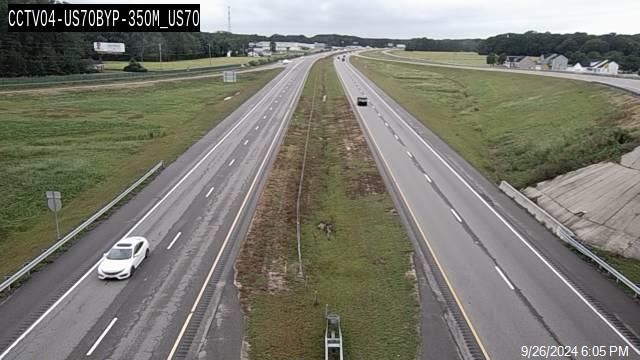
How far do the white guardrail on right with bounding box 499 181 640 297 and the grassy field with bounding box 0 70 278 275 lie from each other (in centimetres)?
2485

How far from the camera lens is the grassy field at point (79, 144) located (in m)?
31.2

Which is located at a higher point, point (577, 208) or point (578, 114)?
point (578, 114)

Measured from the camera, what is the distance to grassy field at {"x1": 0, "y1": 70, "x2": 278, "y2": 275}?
102ft

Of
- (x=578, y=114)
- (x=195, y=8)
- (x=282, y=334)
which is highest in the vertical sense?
(x=195, y=8)

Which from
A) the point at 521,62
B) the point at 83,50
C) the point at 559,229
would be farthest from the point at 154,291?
the point at 521,62

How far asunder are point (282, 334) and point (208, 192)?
58.6 ft

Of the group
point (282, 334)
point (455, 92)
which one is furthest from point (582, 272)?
point (455, 92)

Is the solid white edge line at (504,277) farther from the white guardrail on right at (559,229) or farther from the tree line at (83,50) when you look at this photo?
the tree line at (83,50)

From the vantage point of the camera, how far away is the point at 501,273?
2336 cm

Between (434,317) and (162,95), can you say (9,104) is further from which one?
(434,317)

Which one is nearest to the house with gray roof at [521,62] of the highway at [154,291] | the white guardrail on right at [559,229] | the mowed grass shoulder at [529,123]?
the mowed grass shoulder at [529,123]

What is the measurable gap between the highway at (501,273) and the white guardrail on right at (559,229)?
44 centimetres

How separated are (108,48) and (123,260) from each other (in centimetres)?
14836

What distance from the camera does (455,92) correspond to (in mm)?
92938
